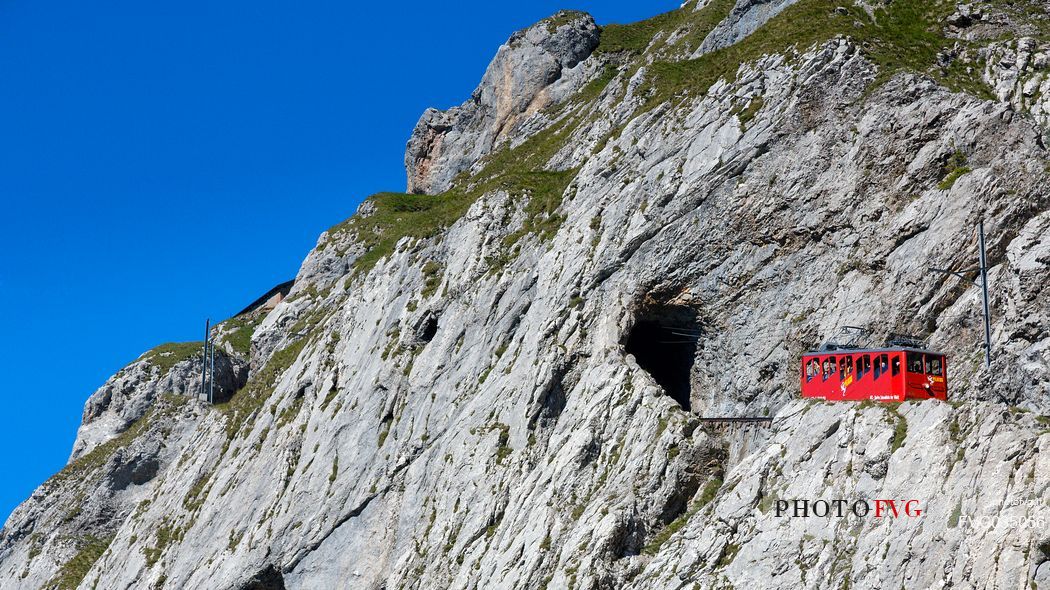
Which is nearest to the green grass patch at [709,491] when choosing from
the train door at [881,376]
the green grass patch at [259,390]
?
the train door at [881,376]

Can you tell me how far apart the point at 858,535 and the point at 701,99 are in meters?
24.7

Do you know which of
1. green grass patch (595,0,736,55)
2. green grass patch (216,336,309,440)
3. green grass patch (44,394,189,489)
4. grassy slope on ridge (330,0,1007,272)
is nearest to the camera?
grassy slope on ridge (330,0,1007,272)

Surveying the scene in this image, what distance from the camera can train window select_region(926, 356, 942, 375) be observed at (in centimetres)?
3359

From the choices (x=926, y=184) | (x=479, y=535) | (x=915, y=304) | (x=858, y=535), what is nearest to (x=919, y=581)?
(x=858, y=535)

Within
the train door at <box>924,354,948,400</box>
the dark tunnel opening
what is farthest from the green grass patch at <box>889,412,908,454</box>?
the dark tunnel opening

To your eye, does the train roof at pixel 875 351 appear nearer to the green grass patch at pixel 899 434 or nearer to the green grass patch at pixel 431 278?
the green grass patch at pixel 899 434

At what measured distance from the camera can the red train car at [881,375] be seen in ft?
108

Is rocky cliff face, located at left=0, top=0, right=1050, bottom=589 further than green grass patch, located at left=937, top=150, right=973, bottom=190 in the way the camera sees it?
No

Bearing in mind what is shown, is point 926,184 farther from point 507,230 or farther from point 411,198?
point 411,198

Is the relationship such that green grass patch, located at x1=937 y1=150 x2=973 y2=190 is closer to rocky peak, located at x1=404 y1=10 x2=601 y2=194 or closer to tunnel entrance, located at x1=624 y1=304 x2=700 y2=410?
tunnel entrance, located at x1=624 y1=304 x2=700 y2=410

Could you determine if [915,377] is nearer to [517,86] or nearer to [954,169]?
[954,169]

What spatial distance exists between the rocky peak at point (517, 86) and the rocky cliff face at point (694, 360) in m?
21.3

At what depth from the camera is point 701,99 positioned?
49.5 m

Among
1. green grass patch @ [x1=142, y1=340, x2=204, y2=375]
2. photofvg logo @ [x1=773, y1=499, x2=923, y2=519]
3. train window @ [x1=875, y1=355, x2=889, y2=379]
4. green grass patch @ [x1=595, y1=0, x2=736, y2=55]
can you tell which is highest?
green grass patch @ [x1=595, y1=0, x2=736, y2=55]
